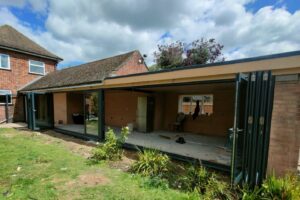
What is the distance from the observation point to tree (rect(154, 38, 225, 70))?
82.9ft

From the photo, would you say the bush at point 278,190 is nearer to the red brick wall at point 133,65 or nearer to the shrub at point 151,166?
the shrub at point 151,166

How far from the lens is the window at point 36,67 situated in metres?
16.1

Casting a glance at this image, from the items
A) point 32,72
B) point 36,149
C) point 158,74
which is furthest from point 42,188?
point 32,72

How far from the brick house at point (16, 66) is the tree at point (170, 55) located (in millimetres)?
15047

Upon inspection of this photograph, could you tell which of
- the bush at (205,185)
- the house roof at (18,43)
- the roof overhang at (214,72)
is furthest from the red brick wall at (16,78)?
the bush at (205,185)

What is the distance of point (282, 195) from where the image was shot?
116 inches

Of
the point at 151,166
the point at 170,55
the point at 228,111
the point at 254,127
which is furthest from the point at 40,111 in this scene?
the point at 170,55

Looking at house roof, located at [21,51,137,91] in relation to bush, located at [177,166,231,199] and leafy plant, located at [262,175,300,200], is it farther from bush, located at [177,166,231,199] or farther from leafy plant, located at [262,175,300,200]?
leafy plant, located at [262,175,300,200]

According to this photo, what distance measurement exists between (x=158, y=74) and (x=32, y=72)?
51.0ft

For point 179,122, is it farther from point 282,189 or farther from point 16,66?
point 16,66

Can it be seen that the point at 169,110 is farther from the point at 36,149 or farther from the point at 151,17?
the point at 36,149

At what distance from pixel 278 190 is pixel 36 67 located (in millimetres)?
19640

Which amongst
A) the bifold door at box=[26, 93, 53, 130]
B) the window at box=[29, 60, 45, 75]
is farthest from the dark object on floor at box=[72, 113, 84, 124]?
the window at box=[29, 60, 45, 75]

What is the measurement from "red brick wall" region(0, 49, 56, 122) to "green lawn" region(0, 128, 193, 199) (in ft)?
37.3
